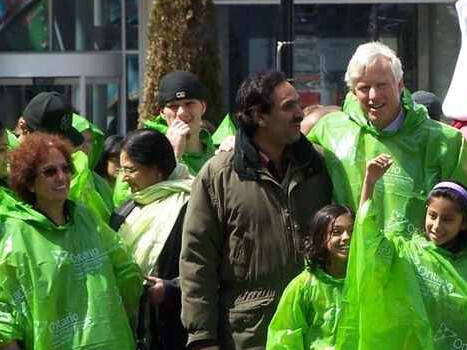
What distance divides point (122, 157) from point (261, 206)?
1341 millimetres

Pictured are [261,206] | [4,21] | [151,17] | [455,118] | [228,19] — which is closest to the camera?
[261,206]

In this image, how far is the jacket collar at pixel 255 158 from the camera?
598cm

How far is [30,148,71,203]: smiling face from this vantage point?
20.1 feet

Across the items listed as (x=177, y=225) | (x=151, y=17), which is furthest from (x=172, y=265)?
(x=151, y=17)

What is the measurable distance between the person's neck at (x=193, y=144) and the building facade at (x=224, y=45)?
7905 millimetres

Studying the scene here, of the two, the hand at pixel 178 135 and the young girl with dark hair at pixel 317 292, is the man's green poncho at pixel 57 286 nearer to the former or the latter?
the young girl with dark hair at pixel 317 292

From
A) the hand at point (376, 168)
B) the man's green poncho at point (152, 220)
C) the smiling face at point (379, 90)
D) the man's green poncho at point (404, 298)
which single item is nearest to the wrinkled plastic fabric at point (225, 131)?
the man's green poncho at point (152, 220)

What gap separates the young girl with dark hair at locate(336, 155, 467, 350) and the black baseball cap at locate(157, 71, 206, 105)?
2.27 m

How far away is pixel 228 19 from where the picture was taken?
17.1m

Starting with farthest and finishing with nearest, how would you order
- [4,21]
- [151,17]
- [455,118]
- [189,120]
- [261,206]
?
[4,21] → [151,17] → [189,120] → [455,118] → [261,206]

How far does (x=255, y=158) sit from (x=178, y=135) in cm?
170

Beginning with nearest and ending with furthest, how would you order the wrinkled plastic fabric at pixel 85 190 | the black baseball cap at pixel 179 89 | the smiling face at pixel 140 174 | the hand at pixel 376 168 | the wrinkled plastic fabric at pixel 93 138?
the hand at pixel 376 168 → the smiling face at pixel 140 174 → the wrinkled plastic fabric at pixel 85 190 → the black baseball cap at pixel 179 89 → the wrinkled plastic fabric at pixel 93 138

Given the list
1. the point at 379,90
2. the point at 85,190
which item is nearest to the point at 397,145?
the point at 379,90

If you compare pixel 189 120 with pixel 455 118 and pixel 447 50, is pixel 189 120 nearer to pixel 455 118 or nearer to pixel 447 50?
pixel 455 118
